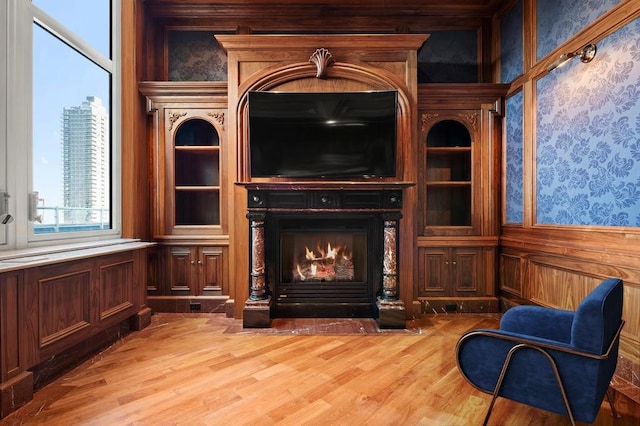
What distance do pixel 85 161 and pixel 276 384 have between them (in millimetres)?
2513

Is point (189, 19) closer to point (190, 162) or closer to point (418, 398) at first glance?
point (190, 162)

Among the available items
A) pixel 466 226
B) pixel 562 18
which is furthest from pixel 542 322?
pixel 562 18

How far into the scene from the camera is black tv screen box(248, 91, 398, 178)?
9.62 feet

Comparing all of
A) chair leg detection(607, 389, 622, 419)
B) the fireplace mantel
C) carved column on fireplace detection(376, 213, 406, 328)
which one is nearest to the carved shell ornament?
the fireplace mantel

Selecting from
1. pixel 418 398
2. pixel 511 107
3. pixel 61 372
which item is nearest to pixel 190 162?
pixel 61 372

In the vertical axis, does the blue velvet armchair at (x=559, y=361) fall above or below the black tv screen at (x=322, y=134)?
below

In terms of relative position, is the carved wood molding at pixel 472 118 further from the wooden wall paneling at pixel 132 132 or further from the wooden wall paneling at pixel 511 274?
the wooden wall paneling at pixel 132 132

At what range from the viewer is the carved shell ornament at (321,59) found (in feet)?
9.63

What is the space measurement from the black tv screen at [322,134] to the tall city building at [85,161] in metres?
1.40

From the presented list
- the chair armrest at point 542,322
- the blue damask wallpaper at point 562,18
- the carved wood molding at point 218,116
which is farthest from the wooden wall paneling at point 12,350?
the blue damask wallpaper at point 562,18

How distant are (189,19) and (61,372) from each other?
147 inches

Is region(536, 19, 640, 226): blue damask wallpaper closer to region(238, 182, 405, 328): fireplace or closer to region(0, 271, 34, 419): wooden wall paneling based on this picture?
region(238, 182, 405, 328): fireplace

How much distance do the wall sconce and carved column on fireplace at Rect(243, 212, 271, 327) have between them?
2837 millimetres

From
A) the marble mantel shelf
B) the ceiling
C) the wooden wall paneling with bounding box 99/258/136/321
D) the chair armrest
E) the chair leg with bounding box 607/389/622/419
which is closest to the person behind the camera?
the chair leg with bounding box 607/389/622/419
